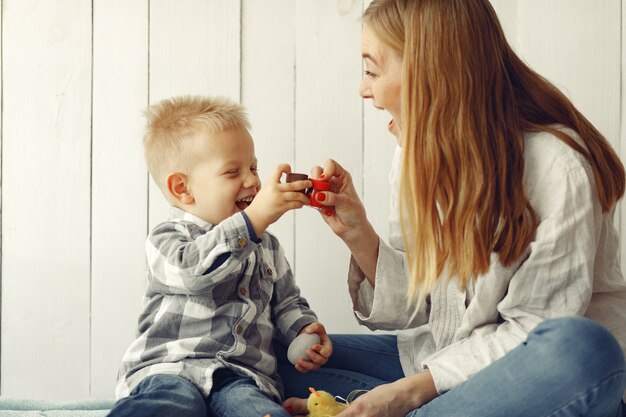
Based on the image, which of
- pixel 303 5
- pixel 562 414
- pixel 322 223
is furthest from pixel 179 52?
pixel 562 414

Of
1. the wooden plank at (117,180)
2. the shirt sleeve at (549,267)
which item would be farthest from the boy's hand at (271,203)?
the wooden plank at (117,180)

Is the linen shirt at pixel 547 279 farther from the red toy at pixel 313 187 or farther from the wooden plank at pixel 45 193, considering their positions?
the wooden plank at pixel 45 193

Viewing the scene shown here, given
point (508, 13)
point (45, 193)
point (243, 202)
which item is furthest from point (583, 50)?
point (45, 193)

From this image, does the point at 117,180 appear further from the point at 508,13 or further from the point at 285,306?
the point at 508,13

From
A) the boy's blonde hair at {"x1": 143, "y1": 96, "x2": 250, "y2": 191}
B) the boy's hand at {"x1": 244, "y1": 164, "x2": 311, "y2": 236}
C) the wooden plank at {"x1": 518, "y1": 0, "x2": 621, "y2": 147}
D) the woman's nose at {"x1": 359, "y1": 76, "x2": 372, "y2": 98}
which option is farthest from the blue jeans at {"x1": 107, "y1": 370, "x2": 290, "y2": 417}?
the wooden plank at {"x1": 518, "y1": 0, "x2": 621, "y2": 147}

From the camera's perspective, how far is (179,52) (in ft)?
6.35

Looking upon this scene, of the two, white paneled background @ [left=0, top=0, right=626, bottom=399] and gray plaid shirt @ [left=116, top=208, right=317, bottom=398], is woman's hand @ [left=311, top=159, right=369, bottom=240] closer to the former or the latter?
gray plaid shirt @ [left=116, top=208, right=317, bottom=398]

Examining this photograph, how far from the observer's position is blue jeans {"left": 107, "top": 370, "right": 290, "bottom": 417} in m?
1.25

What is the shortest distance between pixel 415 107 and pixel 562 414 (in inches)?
20.9

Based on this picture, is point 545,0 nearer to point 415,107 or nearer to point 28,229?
point 415,107

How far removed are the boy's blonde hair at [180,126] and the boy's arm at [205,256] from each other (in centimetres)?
18

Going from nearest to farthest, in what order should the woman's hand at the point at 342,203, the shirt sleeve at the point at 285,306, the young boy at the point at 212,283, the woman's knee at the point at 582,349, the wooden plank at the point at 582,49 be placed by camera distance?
the woman's knee at the point at 582,349 < the young boy at the point at 212,283 < the woman's hand at the point at 342,203 < the shirt sleeve at the point at 285,306 < the wooden plank at the point at 582,49

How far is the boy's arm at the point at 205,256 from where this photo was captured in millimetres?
1390

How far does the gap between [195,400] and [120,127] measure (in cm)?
84
